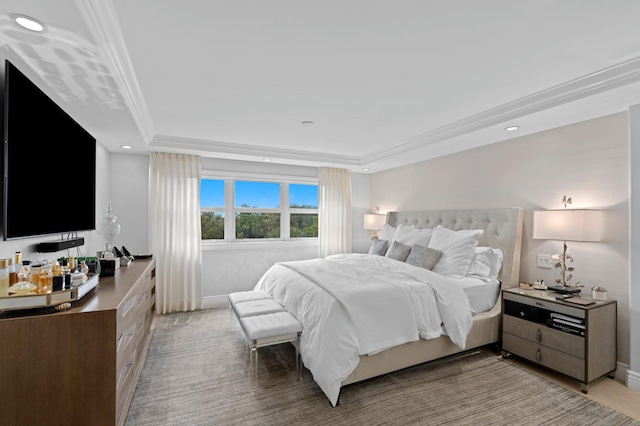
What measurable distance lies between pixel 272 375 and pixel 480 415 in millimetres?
1589

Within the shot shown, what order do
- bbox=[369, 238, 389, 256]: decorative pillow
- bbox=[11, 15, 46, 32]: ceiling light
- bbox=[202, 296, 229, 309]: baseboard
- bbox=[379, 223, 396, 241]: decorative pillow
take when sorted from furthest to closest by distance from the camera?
1. bbox=[379, 223, 396, 241]: decorative pillow
2. bbox=[202, 296, 229, 309]: baseboard
3. bbox=[369, 238, 389, 256]: decorative pillow
4. bbox=[11, 15, 46, 32]: ceiling light

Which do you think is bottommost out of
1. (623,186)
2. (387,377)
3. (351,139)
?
(387,377)

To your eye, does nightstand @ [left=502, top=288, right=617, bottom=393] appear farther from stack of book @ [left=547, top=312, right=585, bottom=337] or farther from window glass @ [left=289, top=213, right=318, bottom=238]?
window glass @ [left=289, top=213, right=318, bottom=238]

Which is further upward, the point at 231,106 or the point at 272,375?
the point at 231,106

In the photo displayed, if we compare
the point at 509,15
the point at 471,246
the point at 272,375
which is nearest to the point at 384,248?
the point at 471,246

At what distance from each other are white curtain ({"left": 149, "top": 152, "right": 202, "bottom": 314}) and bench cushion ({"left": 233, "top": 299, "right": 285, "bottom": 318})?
5.57ft

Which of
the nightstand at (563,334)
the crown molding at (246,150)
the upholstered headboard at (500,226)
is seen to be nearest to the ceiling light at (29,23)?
the crown molding at (246,150)

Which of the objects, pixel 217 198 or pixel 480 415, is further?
pixel 217 198

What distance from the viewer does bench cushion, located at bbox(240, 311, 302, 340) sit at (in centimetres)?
243

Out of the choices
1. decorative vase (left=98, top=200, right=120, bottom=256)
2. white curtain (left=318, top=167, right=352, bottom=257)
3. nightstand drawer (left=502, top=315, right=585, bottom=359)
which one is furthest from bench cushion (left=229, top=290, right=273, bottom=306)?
nightstand drawer (left=502, top=315, right=585, bottom=359)

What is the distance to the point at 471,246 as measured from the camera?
11.1ft

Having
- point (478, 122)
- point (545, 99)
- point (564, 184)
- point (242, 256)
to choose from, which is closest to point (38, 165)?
point (242, 256)

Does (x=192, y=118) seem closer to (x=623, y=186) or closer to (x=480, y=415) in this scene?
(x=480, y=415)

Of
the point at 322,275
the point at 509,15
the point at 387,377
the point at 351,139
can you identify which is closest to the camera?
the point at 509,15
